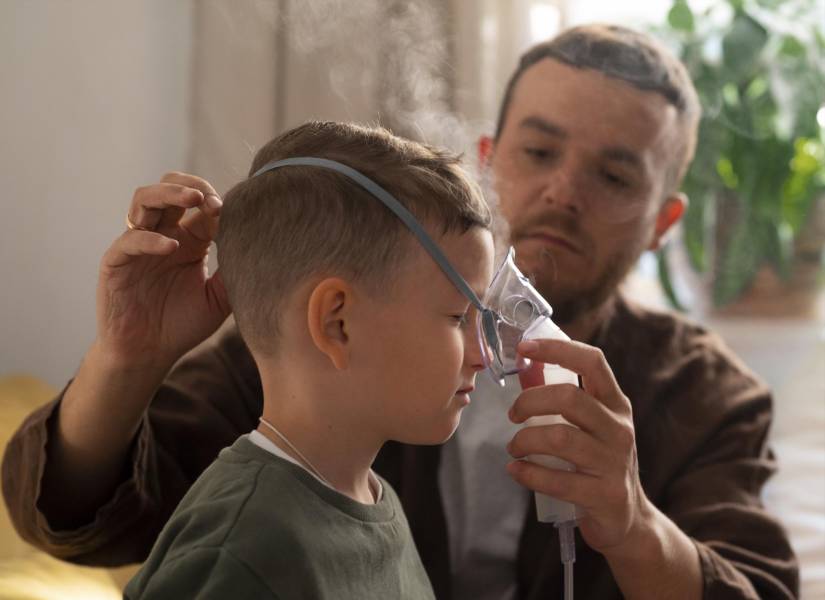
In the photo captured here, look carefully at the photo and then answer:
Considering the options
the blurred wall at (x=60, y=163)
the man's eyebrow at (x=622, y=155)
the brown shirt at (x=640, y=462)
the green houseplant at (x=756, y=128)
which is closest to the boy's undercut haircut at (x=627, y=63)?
the man's eyebrow at (x=622, y=155)

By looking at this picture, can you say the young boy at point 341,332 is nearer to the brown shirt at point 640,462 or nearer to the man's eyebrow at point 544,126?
the brown shirt at point 640,462

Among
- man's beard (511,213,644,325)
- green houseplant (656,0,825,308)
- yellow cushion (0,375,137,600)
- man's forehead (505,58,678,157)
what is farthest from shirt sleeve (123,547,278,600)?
green houseplant (656,0,825,308)

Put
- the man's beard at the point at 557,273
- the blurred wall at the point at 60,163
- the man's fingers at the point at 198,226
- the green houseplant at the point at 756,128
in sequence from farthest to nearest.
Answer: the green houseplant at the point at 756,128 → the blurred wall at the point at 60,163 → the man's beard at the point at 557,273 → the man's fingers at the point at 198,226

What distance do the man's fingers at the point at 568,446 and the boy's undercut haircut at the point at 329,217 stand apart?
0.22 metres

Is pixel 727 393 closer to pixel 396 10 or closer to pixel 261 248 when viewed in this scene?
pixel 261 248

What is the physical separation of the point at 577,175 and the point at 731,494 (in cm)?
52

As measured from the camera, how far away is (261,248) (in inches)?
38.1

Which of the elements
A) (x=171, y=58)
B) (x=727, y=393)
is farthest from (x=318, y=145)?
(x=171, y=58)

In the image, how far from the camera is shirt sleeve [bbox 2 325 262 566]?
1.28 meters

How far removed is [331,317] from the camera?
3.07 feet

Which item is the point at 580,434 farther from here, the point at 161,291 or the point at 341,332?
the point at 161,291

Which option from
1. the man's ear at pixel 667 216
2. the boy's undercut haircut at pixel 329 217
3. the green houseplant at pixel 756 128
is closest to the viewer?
the boy's undercut haircut at pixel 329 217

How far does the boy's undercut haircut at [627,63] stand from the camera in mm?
1621

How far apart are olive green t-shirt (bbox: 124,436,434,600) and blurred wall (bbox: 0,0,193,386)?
1.19 m
